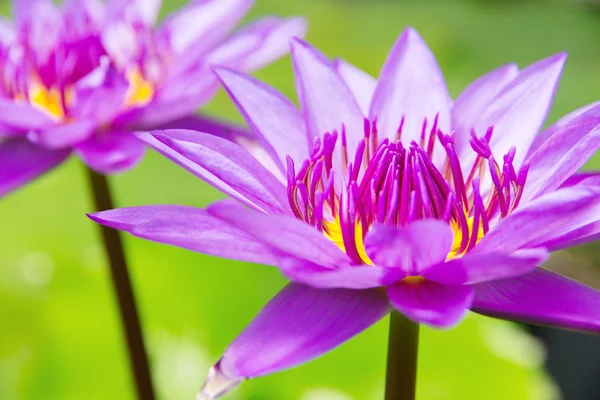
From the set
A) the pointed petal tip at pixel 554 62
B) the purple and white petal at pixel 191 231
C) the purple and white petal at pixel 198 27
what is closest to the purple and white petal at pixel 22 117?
the purple and white petal at pixel 198 27

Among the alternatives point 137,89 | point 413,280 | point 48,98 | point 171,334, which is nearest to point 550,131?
point 413,280

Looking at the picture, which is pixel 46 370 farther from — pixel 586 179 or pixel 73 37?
pixel 586 179

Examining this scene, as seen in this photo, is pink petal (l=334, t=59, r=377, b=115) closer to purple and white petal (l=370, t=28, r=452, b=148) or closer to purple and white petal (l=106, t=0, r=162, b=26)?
purple and white petal (l=370, t=28, r=452, b=148)

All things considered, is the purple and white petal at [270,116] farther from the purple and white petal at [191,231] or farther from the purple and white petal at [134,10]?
the purple and white petal at [134,10]

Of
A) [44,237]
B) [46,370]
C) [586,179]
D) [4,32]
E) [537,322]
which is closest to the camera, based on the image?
[537,322]

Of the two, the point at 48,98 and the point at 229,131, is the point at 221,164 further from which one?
the point at 48,98

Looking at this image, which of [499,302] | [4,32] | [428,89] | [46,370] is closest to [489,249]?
[499,302]
